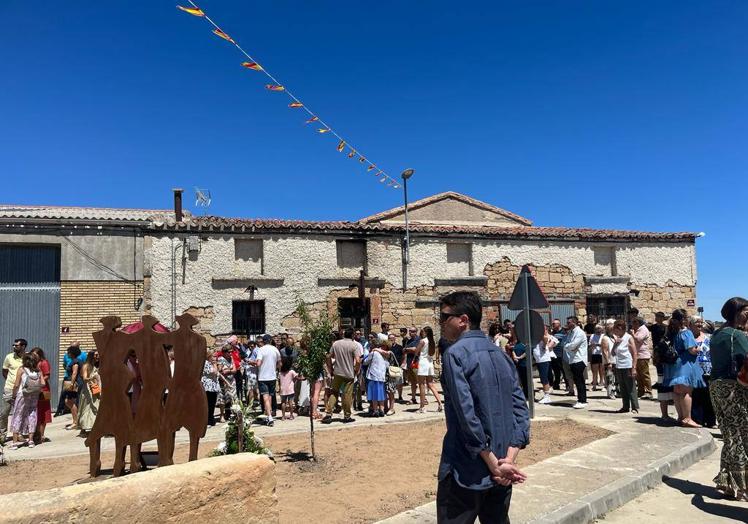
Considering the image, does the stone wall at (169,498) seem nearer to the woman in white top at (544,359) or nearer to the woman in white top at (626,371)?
the woman in white top at (626,371)

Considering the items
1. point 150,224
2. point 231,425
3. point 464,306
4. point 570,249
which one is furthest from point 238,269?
point 464,306

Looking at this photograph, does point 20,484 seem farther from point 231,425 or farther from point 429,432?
point 429,432

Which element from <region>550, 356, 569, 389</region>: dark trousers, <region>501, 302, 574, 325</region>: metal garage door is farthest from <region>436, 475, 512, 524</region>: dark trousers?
<region>501, 302, 574, 325</region>: metal garage door

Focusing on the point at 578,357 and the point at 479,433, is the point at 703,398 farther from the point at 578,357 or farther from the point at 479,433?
the point at 479,433

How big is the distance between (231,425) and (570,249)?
14026mm

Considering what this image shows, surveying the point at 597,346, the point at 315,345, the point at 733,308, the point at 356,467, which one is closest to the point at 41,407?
the point at 315,345

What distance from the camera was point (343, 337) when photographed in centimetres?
943

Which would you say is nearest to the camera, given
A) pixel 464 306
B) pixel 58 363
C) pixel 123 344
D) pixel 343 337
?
pixel 464 306

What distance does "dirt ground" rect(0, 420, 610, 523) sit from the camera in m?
4.81

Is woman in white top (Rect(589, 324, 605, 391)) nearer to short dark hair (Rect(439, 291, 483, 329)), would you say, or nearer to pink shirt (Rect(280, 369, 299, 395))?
pink shirt (Rect(280, 369, 299, 395))

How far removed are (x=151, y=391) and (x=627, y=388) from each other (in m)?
7.67

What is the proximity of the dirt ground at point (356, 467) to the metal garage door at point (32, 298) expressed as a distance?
651 centimetres

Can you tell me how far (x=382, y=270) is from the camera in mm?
15203

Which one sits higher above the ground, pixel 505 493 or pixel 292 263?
pixel 292 263
